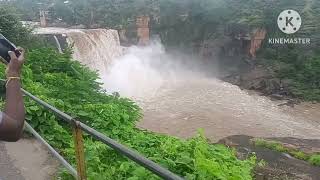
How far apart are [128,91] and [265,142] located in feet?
35.1

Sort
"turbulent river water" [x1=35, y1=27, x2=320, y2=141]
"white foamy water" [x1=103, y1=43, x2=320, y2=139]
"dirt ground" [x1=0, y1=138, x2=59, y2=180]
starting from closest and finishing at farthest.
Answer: "dirt ground" [x1=0, y1=138, x2=59, y2=180], "white foamy water" [x1=103, y1=43, x2=320, y2=139], "turbulent river water" [x1=35, y1=27, x2=320, y2=141]

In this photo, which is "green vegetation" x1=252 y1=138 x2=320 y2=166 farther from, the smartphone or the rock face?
the rock face

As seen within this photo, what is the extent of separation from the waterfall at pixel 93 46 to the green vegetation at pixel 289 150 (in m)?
8.16

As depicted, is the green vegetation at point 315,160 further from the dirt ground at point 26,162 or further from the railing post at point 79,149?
the railing post at point 79,149

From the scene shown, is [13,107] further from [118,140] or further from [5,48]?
[118,140]

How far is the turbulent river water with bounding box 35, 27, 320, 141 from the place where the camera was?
18234mm

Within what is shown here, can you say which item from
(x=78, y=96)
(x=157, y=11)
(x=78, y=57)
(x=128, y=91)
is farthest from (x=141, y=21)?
(x=78, y=96)

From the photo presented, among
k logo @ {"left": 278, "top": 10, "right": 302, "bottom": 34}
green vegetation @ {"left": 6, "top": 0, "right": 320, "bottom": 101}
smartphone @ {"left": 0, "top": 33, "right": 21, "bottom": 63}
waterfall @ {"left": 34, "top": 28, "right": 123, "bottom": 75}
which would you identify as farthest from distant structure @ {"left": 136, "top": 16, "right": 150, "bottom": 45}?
smartphone @ {"left": 0, "top": 33, "right": 21, "bottom": 63}

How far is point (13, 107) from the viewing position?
6.52 feet

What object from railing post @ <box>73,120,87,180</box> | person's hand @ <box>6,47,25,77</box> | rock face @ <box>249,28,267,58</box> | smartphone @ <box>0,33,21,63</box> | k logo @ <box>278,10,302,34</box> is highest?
smartphone @ <box>0,33,21,63</box>

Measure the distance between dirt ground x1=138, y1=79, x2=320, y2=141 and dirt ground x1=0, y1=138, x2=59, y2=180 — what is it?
12.1 metres

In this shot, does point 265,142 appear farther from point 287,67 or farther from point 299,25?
point 299,25

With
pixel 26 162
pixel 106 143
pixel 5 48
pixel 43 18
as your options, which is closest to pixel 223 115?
pixel 26 162

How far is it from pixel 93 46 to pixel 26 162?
19489 mm
